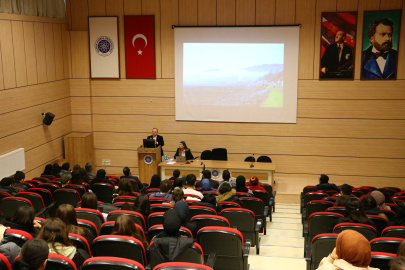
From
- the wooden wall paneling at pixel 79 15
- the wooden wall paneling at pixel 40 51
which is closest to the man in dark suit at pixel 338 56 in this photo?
the wooden wall paneling at pixel 79 15

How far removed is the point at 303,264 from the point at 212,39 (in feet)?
22.0

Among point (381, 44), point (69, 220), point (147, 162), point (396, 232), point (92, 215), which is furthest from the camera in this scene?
point (147, 162)

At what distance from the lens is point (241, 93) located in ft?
33.8

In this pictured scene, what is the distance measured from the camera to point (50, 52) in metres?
9.91

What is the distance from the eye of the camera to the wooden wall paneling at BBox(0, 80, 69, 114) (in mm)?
8305

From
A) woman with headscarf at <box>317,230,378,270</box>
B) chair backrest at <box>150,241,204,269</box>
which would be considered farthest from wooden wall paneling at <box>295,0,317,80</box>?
woman with headscarf at <box>317,230,378,270</box>

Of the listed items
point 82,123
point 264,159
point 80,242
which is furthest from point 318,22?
point 80,242

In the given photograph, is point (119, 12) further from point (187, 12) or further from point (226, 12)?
point (226, 12)

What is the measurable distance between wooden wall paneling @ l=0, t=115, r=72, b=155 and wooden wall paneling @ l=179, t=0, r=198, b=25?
424 cm

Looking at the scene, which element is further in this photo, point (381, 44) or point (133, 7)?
point (133, 7)

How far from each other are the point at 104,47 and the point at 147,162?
3553mm

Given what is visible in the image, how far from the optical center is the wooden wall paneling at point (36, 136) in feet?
27.4

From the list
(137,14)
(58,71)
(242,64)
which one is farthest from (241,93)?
(58,71)

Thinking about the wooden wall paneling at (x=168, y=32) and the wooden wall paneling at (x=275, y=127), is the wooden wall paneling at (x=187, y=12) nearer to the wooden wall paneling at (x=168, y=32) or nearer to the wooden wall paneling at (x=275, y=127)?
the wooden wall paneling at (x=168, y=32)
